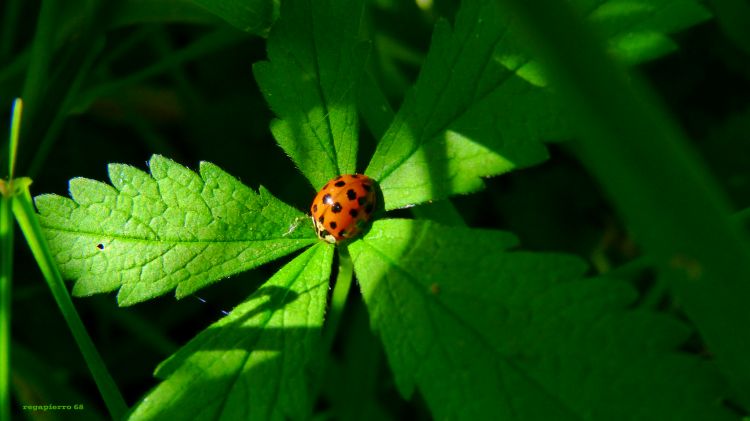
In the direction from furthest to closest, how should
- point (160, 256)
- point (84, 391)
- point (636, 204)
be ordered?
point (84, 391) → point (160, 256) → point (636, 204)

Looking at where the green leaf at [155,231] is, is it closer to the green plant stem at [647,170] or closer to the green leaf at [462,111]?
the green leaf at [462,111]

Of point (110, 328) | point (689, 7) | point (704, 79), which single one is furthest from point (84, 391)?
point (704, 79)

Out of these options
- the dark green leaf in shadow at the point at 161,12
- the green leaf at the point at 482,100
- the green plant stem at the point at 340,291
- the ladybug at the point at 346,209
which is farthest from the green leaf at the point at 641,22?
the dark green leaf in shadow at the point at 161,12

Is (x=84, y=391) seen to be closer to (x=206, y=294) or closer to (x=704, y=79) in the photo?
(x=206, y=294)

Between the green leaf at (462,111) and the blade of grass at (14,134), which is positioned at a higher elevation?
the blade of grass at (14,134)

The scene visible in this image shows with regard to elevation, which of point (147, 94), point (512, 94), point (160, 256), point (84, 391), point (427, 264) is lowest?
point (84, 391)

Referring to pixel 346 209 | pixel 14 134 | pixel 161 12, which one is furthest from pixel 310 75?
pixel 161 12

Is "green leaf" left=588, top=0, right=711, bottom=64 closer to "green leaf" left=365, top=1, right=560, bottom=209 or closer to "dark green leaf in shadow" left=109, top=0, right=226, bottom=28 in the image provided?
"green leaf" left=365, top=1, right=560, bottom=209

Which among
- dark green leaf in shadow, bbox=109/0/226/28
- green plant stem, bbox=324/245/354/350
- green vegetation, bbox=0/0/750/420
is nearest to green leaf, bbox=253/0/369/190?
green vegetation, bbox=0/0/750/420
